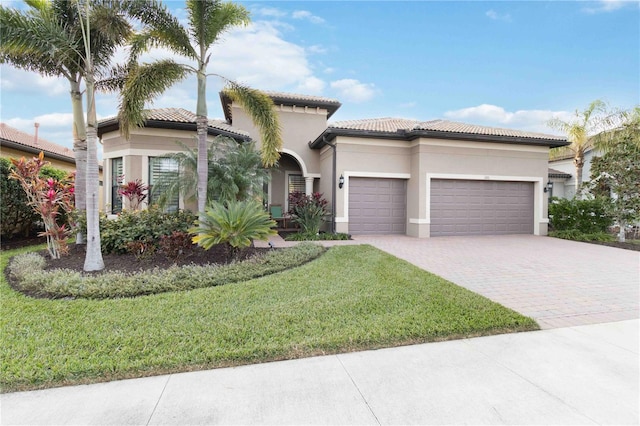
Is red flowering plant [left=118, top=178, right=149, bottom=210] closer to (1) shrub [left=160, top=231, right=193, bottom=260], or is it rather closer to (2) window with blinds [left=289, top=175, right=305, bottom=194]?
(1) shrub [left=160, top=231, right=193, bottom=260]

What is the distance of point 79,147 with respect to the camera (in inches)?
350

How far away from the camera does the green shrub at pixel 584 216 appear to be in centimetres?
Answer: 1296

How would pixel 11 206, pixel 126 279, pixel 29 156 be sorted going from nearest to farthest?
pixel 126 279
pixel 11 206
pixel 29 156

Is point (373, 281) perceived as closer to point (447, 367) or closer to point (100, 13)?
point (447, 367)

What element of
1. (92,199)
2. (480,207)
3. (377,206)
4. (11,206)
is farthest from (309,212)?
(11,206)

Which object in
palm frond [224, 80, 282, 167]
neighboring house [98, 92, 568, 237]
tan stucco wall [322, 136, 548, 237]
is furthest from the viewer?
tan stucco wall [322, 136, 548, 237]

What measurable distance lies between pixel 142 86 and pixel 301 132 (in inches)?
332

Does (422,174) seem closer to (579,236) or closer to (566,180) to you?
(579,236)

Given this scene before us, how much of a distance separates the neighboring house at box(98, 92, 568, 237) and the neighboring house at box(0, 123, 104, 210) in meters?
7.20

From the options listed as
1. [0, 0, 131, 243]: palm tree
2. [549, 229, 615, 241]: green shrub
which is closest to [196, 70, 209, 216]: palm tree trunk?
[0, 0, 131, 243]: palm tree

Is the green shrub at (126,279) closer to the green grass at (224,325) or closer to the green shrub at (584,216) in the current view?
the green grass at (224,325)

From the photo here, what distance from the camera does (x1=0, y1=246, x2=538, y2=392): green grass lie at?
3014mm

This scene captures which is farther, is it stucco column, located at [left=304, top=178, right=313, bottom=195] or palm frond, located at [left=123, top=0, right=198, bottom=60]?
stucco column, located at [left=304, top=178, right=313, bottom=195]

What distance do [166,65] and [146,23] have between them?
3.36 feet
